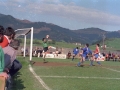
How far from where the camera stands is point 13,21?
183 metres

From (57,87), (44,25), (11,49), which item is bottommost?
(57,87)

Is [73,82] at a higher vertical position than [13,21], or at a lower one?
lower

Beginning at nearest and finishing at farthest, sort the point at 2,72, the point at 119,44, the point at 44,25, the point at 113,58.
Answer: the point at 2,72
the point at 113,58
the point at 119,44
the point at 44,25

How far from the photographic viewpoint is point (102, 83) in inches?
646

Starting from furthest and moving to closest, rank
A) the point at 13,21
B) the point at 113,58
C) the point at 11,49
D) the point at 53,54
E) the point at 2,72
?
the point at 13,21
the point at 113,58
the point at 53,54
the point at 11,49
the point at 2,72

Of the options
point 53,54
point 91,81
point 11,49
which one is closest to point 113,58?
point 53,54

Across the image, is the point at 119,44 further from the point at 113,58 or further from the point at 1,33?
the point at 1,33

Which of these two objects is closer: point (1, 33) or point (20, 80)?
point (1, 33)

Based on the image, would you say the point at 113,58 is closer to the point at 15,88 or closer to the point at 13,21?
the point at 15,88

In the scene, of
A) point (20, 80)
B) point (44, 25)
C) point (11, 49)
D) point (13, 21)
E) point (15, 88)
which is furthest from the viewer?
point (44, 25)

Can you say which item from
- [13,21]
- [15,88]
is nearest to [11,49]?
[15,88]

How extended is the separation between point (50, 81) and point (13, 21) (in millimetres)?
168306

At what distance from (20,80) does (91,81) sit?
3131mm

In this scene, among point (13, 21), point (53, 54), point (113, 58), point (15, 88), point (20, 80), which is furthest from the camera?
point (13, 21)
